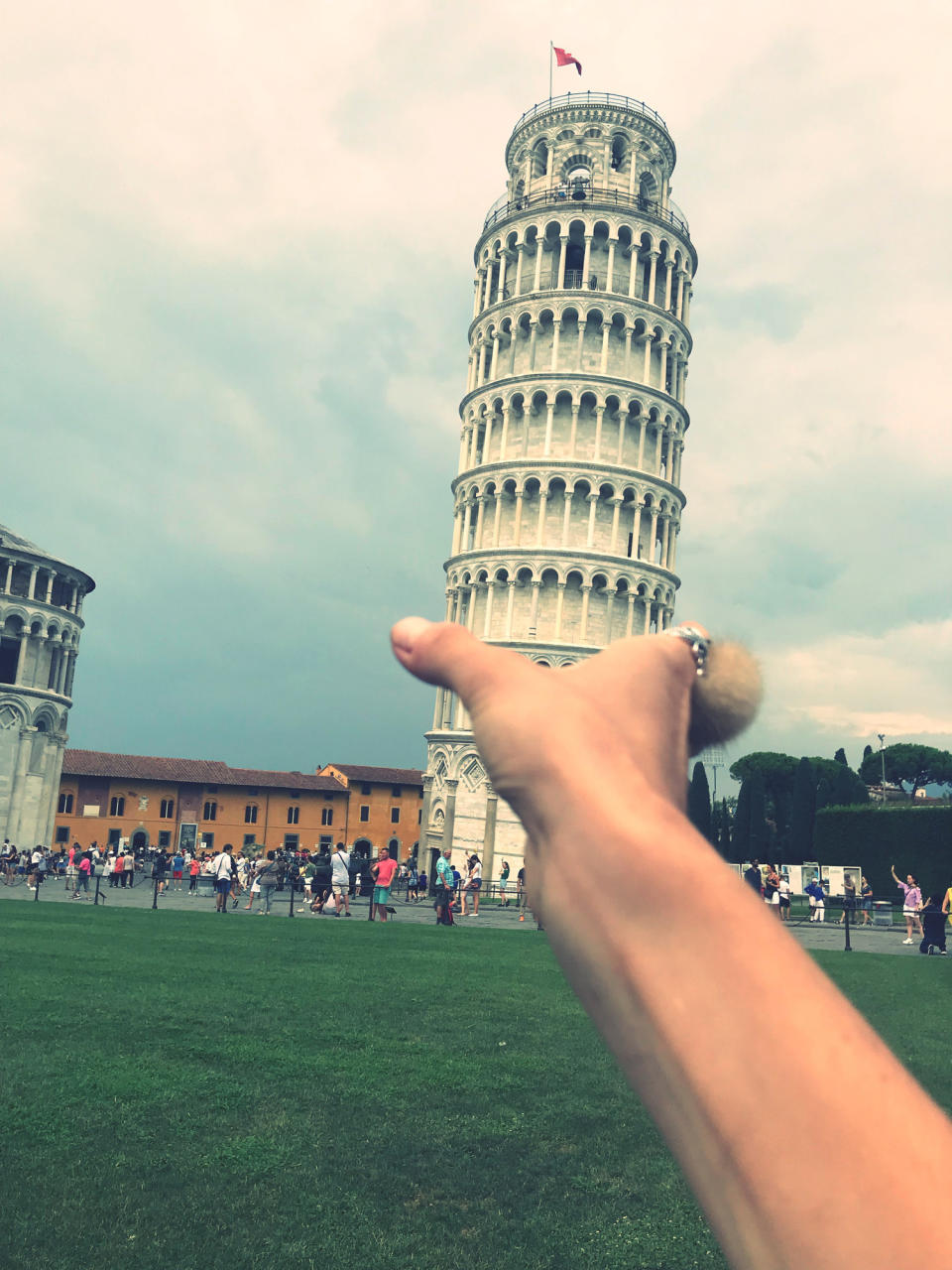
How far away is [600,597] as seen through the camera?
1828 inches

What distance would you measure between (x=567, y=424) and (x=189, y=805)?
144 ft

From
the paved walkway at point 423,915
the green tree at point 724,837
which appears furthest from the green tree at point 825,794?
the paved walkway at point 423,915

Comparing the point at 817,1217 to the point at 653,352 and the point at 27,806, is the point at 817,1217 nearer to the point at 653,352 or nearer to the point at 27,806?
the point at 653,352

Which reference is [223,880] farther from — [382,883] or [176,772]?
[176,772]

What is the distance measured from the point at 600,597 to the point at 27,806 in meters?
34.6

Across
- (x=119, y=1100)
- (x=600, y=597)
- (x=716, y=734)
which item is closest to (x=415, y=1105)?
(x=119, y=1100)

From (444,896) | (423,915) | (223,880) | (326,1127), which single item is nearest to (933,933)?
(444,896)

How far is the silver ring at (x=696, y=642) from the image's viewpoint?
154cm

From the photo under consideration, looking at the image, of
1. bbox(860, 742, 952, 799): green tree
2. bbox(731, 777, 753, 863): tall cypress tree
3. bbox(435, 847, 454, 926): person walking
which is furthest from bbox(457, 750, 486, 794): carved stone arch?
bbox(860, 742, 952, 799): green tree

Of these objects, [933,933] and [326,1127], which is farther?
[933,933]

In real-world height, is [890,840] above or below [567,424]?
below

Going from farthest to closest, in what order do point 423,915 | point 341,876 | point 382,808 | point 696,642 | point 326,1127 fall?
point 382,808
point 423,915
point 341,876
point 326,1127
point 696,642

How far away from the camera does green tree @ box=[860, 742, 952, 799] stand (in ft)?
294

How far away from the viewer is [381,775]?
79562 mm
